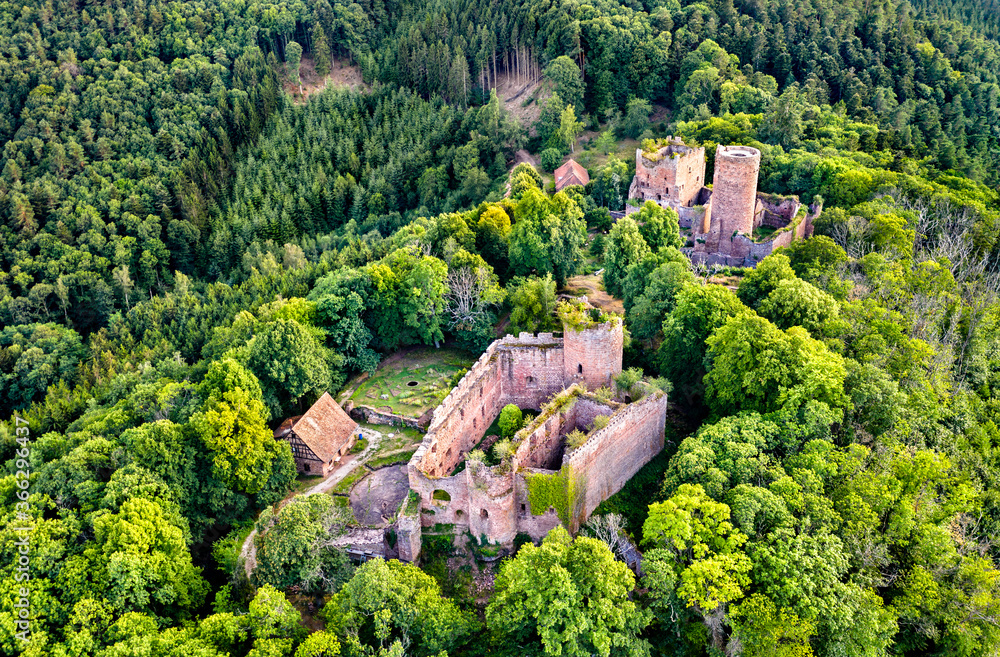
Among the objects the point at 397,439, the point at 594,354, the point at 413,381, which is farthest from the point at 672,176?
the point at 397,439

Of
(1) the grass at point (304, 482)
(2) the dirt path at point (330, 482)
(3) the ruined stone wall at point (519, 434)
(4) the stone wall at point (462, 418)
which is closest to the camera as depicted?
(3) the ruined stone wall at point (519, 434)

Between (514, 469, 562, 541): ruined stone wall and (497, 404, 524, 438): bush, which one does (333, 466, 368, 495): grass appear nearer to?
(497, 404, 524, 438): bush

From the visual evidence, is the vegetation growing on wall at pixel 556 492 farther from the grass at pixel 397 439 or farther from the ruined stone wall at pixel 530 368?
the grass at pixel 397 439

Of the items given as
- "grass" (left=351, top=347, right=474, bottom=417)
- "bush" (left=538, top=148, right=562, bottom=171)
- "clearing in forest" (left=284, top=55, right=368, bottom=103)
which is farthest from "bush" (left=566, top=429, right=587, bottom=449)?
"clearing in forest" (left=284, top=55, right=368, bottom=103)

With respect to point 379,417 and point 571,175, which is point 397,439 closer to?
point 379,417

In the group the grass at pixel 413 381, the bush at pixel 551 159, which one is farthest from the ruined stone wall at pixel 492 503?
the bush at pixel 551 159

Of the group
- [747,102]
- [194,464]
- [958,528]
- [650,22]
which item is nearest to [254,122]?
[650,22]
